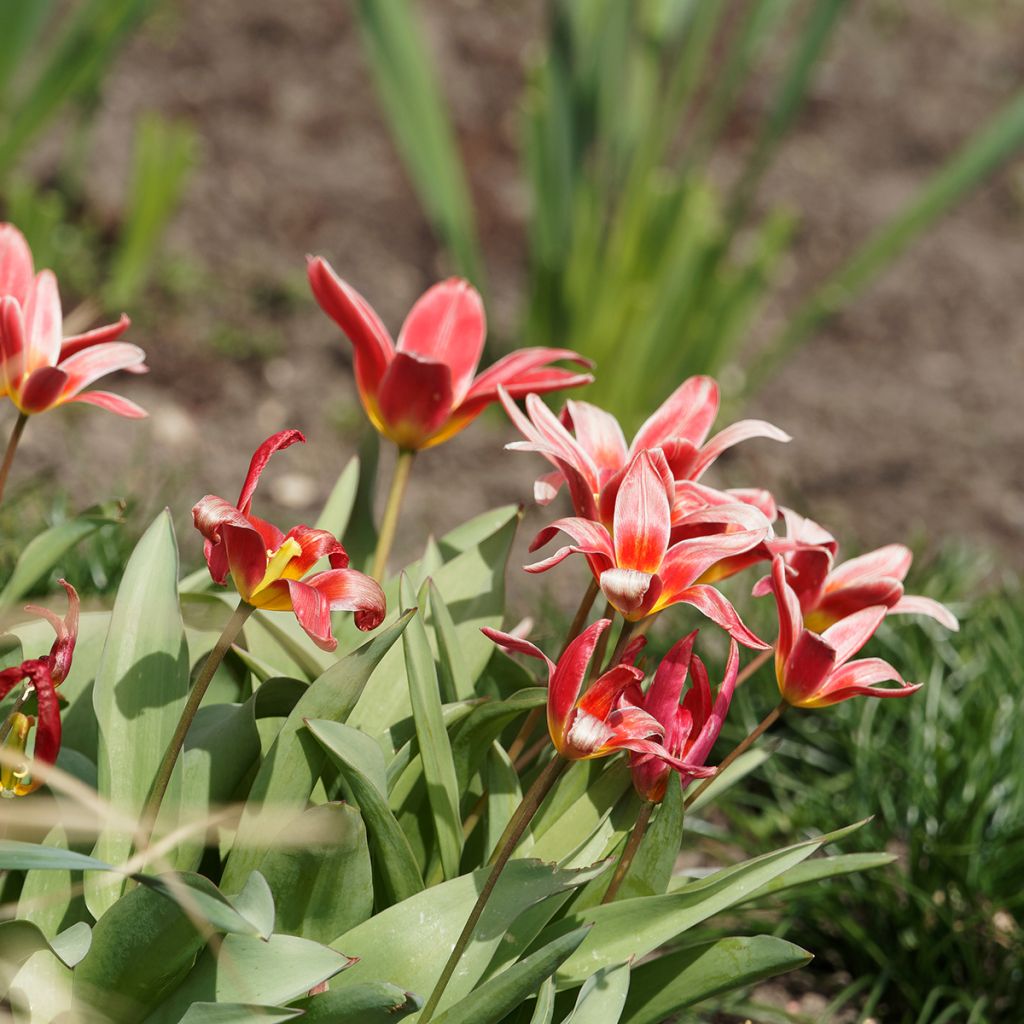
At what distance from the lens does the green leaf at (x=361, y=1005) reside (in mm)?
773

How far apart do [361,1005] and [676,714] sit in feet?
0.94

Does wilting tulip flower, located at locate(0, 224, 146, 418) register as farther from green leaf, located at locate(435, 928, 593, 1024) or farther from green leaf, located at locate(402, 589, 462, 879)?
green leaf, located at locate(435, 928, 593, 1024)

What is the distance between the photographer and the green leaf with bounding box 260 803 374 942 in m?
0.83

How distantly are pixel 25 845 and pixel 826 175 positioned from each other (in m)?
3.89

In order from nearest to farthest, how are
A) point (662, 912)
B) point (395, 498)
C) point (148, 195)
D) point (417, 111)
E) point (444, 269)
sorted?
1. point (662, 912)
2. point (395, 498)
3. point (417, 111)
4. point (148, 195)
5. point (444, 269)

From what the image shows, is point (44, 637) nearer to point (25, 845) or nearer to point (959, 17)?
point (25, 845)

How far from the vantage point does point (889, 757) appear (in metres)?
1.65

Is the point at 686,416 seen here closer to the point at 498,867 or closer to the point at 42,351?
the point at 498,867

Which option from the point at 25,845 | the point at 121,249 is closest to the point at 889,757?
the point at 25,845

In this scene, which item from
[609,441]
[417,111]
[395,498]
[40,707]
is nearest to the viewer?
[40,707]

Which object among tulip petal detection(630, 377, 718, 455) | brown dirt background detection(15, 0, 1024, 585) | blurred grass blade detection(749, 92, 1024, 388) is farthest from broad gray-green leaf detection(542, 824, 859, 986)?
blurred grass blade detection(749, 92, 1024, 388)

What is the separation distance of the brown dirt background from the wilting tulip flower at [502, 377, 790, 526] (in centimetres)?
128

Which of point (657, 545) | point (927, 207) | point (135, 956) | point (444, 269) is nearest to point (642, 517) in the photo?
point (657, 545)

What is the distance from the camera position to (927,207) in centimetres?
253
